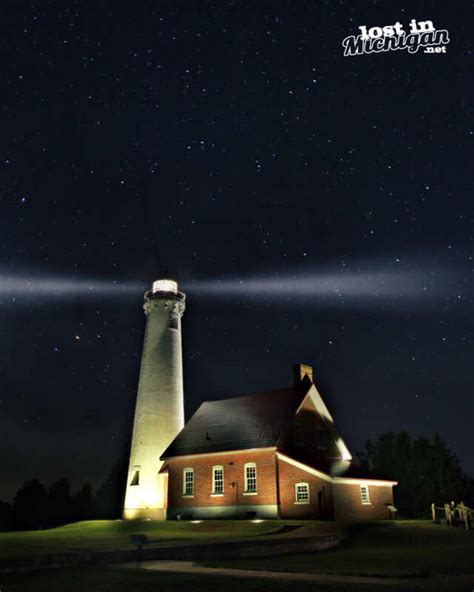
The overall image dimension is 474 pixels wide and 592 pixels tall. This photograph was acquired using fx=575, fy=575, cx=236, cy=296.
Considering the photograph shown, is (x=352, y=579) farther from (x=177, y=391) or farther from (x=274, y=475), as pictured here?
(x=177, y=391)

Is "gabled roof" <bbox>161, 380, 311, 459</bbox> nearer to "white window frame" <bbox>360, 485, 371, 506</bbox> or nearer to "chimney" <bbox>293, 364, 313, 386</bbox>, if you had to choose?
"chimney" <bbox>293, 364, 313, 386</bbox>

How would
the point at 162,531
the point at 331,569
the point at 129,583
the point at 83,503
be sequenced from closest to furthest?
the point at 129,583 → the point at 331,569 → the point at 162,531 → the point at 83,503

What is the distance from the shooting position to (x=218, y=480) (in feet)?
110

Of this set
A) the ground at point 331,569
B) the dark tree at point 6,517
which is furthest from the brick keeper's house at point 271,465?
the dark tree at point 6,517

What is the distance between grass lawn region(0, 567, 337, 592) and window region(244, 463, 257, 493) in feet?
67.5

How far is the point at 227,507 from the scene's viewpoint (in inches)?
1280

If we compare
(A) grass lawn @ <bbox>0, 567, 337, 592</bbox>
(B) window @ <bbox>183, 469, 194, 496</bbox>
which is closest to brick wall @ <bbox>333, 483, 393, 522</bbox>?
(B) window @ <bbox>183, 469, 194, 496</bbox>

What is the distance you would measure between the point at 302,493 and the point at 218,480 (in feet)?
17.3

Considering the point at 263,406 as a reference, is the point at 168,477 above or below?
below

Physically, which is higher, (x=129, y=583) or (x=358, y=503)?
(x=358, y=503)

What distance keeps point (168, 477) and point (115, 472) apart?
43.9 metres

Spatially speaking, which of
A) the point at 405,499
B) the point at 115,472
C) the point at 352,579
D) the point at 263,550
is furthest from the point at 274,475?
the point at 115,472

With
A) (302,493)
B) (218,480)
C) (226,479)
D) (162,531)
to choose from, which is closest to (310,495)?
(302,493)

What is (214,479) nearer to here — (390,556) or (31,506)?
(390,556)
